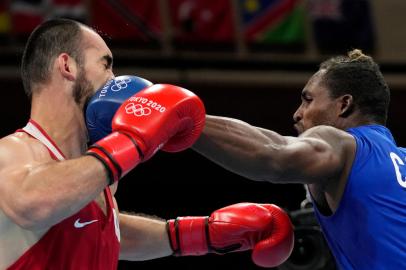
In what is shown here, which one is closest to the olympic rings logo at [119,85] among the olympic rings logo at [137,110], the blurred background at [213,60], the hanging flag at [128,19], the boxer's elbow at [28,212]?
the olympic rings logo at [137,110]

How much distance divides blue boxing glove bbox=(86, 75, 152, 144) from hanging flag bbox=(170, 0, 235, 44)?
4.87 meters

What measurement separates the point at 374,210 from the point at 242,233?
60 cm

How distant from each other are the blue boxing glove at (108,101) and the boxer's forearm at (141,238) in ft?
2.01

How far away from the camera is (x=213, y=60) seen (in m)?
7.18

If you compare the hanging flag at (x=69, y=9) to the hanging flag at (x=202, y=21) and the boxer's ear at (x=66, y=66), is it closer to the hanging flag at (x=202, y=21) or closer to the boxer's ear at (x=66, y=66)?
the hanging flag at (x=202, y=21)

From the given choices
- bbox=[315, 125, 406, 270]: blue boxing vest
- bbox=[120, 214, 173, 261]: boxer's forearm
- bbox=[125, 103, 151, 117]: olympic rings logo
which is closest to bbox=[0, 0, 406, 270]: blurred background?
bbox=[120, 214, 173, 261]: boxer's forearm

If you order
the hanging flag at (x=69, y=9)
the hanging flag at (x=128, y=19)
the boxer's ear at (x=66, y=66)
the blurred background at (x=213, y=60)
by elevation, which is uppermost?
the boxer's ear at (x=66, y=66)

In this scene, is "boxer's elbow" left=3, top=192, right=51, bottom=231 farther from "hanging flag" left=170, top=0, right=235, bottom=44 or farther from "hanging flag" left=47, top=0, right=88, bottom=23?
"hanging flag" left=170, top=0, right=235, bottom=44

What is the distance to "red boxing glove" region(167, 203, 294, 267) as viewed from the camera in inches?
102

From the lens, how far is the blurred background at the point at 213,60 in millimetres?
6711

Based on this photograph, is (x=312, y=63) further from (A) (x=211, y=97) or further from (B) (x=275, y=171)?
(B) (x=275, y=171)

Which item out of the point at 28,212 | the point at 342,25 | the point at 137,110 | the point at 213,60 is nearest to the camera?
the point at 28,212

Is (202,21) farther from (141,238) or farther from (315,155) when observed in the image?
(315,155)

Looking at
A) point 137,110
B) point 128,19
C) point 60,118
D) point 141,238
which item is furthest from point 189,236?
point 128,19
